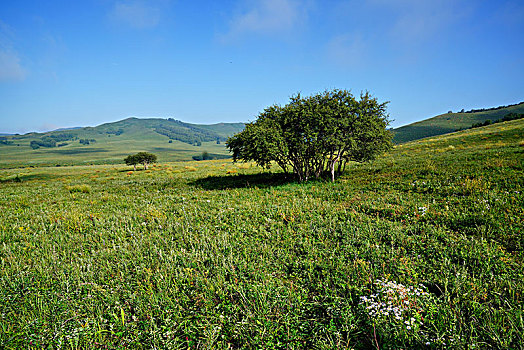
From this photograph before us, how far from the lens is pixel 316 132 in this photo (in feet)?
59.4

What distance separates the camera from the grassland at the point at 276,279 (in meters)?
3.61

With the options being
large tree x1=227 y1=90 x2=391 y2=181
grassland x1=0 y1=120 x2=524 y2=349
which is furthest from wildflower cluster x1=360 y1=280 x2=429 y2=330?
large tree x1=227 y1=90 x2=391 y2=181

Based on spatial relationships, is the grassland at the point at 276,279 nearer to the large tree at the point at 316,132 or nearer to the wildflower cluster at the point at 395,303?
the wildflower cluster at the point at 395,303

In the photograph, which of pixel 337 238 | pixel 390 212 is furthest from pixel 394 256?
pixel 390 212

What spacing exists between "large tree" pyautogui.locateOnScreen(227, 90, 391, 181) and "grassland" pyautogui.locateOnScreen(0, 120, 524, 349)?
848cm

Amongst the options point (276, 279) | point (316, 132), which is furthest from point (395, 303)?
point (316, 132)

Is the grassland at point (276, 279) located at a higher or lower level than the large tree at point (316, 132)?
lower

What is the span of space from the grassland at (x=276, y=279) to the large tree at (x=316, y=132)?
27.8 ft

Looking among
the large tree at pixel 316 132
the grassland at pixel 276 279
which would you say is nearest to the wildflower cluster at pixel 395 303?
the grassland at pixel 276 279

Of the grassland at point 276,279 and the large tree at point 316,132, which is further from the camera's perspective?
the large tree at point 316,132

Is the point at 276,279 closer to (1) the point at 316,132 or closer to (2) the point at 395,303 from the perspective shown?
(2) the point at 395,303

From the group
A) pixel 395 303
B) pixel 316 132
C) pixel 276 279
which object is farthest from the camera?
pixel 316 132

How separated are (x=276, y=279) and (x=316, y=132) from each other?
14.8 meters

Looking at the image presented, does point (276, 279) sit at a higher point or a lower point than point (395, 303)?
lower
